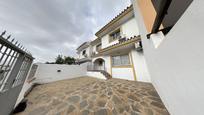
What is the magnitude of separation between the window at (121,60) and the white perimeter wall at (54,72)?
5335 mm

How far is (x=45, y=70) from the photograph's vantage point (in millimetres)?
6707

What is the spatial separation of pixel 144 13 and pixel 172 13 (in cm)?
114

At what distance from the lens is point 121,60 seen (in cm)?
696

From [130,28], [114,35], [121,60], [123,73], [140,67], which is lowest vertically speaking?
[123,73]

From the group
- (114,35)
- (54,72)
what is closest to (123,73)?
(114,35)

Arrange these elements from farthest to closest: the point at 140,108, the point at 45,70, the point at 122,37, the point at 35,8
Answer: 1. the point at 122,37
2. the point at 45,70
3. the point at 35,8
4. the point at 140,108

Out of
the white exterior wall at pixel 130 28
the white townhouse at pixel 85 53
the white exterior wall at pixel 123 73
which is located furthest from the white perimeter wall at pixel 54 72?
the white exterior wall at pixel 130 28

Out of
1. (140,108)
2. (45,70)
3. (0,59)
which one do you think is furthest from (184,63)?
(45,70)

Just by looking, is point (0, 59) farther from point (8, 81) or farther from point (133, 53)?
point (133, 53)

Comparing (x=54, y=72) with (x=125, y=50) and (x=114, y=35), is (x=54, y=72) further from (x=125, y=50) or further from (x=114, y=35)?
(x=114, y=35)

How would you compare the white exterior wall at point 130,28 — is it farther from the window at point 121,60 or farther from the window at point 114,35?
the window at point 121,60

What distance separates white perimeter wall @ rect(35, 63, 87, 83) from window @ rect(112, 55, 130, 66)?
534 cm

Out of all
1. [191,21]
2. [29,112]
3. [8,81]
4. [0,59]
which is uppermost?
[191,21]

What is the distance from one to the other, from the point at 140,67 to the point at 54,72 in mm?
8466
